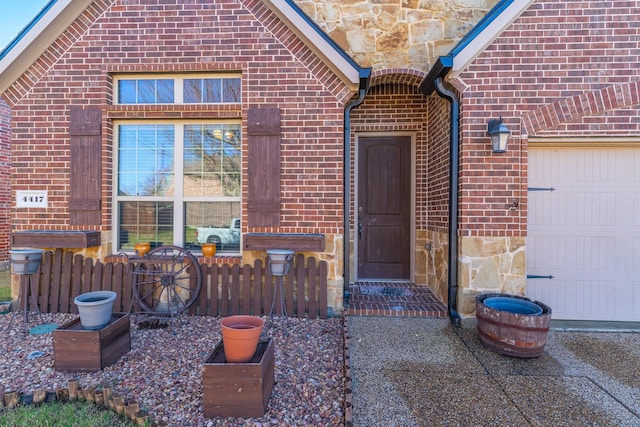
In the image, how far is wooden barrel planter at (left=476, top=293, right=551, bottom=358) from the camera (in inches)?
114

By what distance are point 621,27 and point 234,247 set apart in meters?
5.38

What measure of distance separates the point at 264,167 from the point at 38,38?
131 inches

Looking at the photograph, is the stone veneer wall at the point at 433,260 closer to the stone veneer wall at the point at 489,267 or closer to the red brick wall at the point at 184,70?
the stone veneer wall at the point at 489,267

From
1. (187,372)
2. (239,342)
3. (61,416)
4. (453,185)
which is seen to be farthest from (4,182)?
(453,185)

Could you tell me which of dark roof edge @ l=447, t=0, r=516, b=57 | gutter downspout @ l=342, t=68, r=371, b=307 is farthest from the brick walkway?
dark roof edge @ l=447, t=0, r=516, b=57

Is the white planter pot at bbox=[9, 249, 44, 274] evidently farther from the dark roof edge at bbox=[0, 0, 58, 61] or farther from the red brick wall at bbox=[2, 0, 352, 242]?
the dark roof edge at bbox=[0, 0, 58, 61]

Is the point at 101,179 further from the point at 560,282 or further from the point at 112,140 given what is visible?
the point at 560,282

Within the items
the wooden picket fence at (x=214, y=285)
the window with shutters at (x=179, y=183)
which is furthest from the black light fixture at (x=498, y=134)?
the window with shutters at (x=179, y=183)

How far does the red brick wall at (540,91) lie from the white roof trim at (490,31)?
0.11 meters

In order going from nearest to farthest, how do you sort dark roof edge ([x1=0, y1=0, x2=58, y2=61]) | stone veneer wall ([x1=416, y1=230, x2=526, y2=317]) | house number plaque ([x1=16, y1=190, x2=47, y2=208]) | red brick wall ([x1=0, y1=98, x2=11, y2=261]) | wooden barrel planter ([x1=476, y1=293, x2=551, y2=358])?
wooden barrel planter ([x1=476, y1=293, x2=551, y2=358]) → stone veneer wall ([x1=416, y1=230, x2=526, y2=317]) → dark roof edge ([x1=0, y1=0, x2=58, y2=61]) → house number plaque ([x1=16, y1=190, x2=47, y2=208]) → red brick wall ([x1=0, y1=98, x2=11, y2=261])

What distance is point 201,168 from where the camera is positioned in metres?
4.18

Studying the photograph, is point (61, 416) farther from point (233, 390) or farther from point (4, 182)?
point (4, 182)

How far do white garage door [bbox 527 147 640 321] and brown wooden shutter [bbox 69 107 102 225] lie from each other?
5.51 m

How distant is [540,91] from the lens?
12.2 ft
